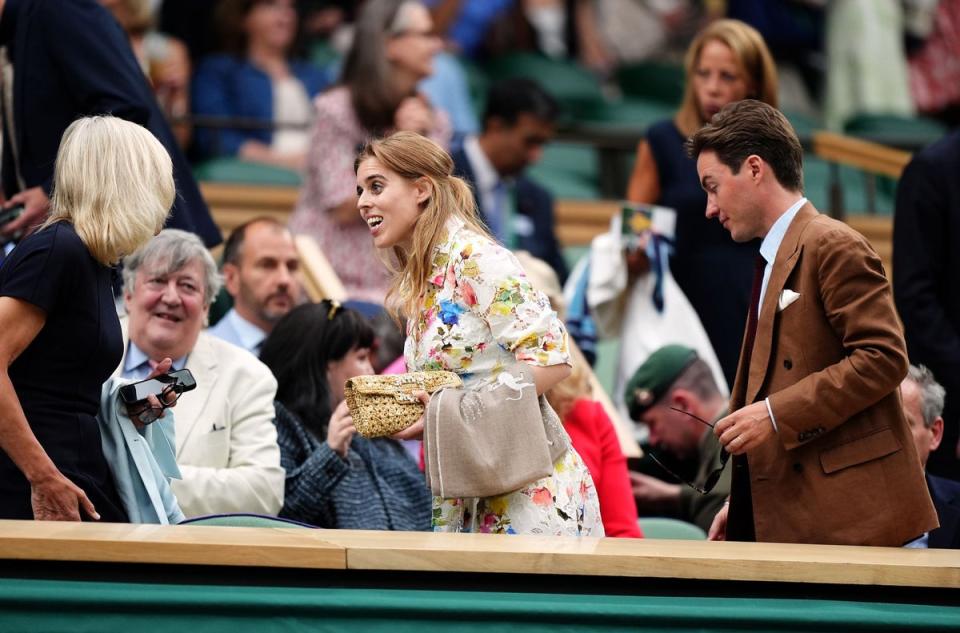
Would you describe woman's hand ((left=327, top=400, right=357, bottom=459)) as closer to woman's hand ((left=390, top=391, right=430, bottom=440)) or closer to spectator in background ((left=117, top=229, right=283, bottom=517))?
spectator in background ((left=117, top=229, right=283, bottom=517))

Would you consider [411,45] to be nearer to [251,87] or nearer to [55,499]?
[251,87]

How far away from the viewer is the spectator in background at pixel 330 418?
5.04 m

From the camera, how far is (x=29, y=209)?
495 centimetres

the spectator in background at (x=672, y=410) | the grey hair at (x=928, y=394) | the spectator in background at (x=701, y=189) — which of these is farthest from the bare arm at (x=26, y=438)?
the spectator in background at (x=701, y=189)

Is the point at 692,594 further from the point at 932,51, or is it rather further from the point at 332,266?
the point at 932,51

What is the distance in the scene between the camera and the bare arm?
142 inches

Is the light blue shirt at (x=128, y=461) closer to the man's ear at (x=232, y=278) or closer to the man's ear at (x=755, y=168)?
the man's ear at (x=755, y=168)

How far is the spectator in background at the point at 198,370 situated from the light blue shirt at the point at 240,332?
83cm

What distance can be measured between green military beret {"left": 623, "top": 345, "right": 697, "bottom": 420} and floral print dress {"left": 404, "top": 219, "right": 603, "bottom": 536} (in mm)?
2001

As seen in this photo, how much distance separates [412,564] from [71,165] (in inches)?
47.4

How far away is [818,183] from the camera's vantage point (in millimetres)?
9523

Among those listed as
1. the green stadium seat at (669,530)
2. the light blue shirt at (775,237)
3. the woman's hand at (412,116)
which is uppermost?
the light blue shirt at (775,237)

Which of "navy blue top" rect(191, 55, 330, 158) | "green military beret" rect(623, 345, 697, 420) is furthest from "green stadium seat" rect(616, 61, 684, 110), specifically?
"green military beret" rect(623, 345, 697, 420)

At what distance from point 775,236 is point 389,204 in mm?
872
